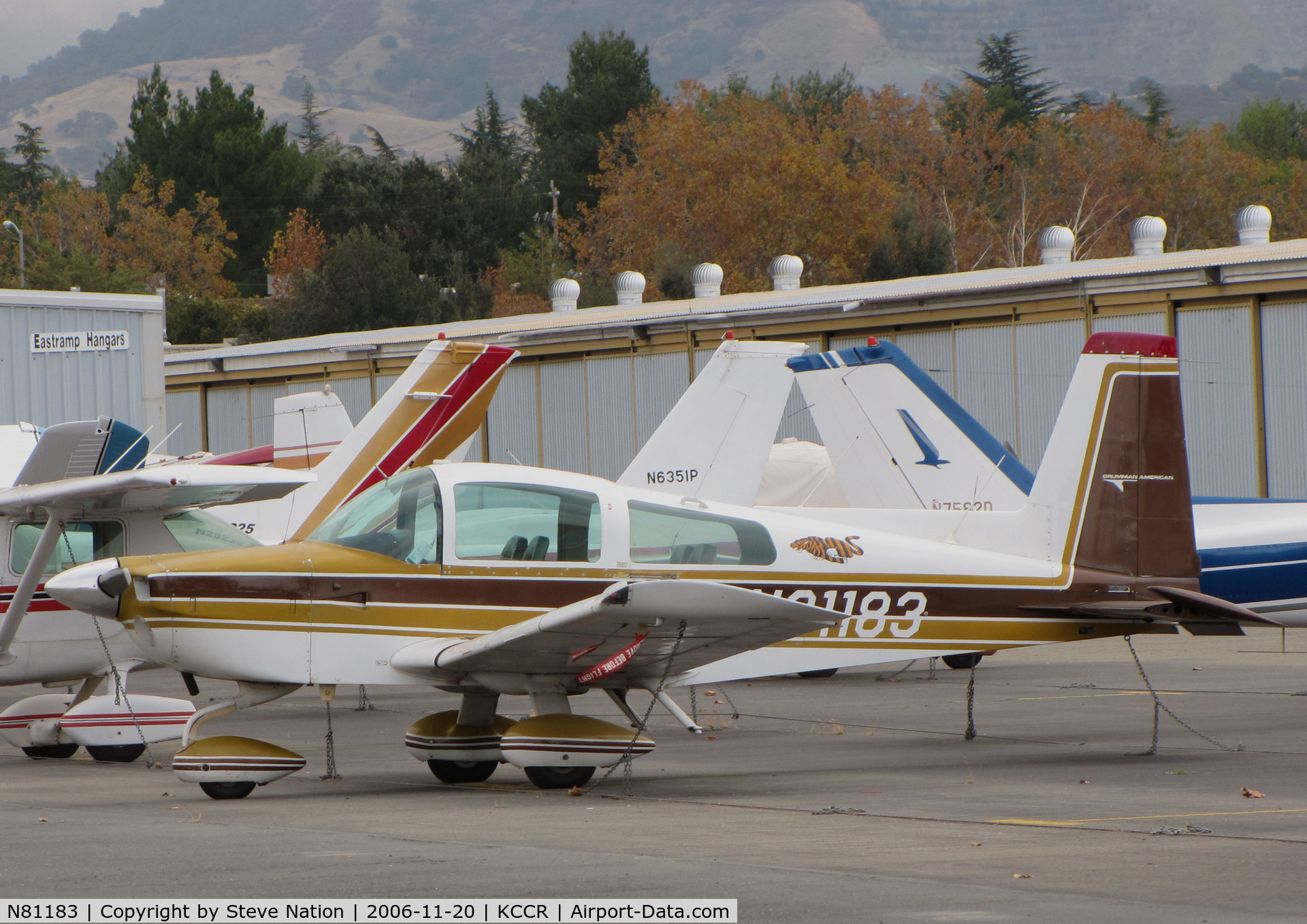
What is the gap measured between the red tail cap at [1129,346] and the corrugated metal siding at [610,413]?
62.8 ft

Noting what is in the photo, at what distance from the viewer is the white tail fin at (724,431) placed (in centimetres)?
1545

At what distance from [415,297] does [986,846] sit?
55.0 metres

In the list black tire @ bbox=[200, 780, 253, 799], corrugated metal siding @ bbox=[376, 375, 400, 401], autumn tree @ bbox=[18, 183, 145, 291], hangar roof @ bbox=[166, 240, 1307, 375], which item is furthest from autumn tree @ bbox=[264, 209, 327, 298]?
black tire @ bbox=[200, 780, 253, 799]

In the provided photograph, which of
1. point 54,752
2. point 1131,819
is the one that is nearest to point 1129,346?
point 1131,819

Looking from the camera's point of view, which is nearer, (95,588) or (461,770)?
(95,588)

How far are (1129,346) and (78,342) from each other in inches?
661

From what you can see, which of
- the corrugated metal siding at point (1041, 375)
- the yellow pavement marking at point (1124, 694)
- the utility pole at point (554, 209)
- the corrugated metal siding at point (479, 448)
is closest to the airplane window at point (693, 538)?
the yellow pavement marking at point (1124, 694)

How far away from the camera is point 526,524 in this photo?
9875 millimetres

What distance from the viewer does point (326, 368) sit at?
34156 mm

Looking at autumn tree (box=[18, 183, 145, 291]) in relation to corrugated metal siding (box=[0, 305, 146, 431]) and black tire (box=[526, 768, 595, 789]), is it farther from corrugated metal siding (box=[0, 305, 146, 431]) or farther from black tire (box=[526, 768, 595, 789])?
black tire (box=[526, 768, 595, 789])

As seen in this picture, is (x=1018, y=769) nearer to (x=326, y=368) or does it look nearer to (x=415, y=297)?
(x=326, y=368)

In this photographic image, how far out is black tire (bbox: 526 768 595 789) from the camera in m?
9.47

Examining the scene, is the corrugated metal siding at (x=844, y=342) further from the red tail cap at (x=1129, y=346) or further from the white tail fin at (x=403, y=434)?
the red tail cap at (x=1129, y=346)

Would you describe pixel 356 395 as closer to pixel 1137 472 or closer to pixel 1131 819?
pixel 1137 472
